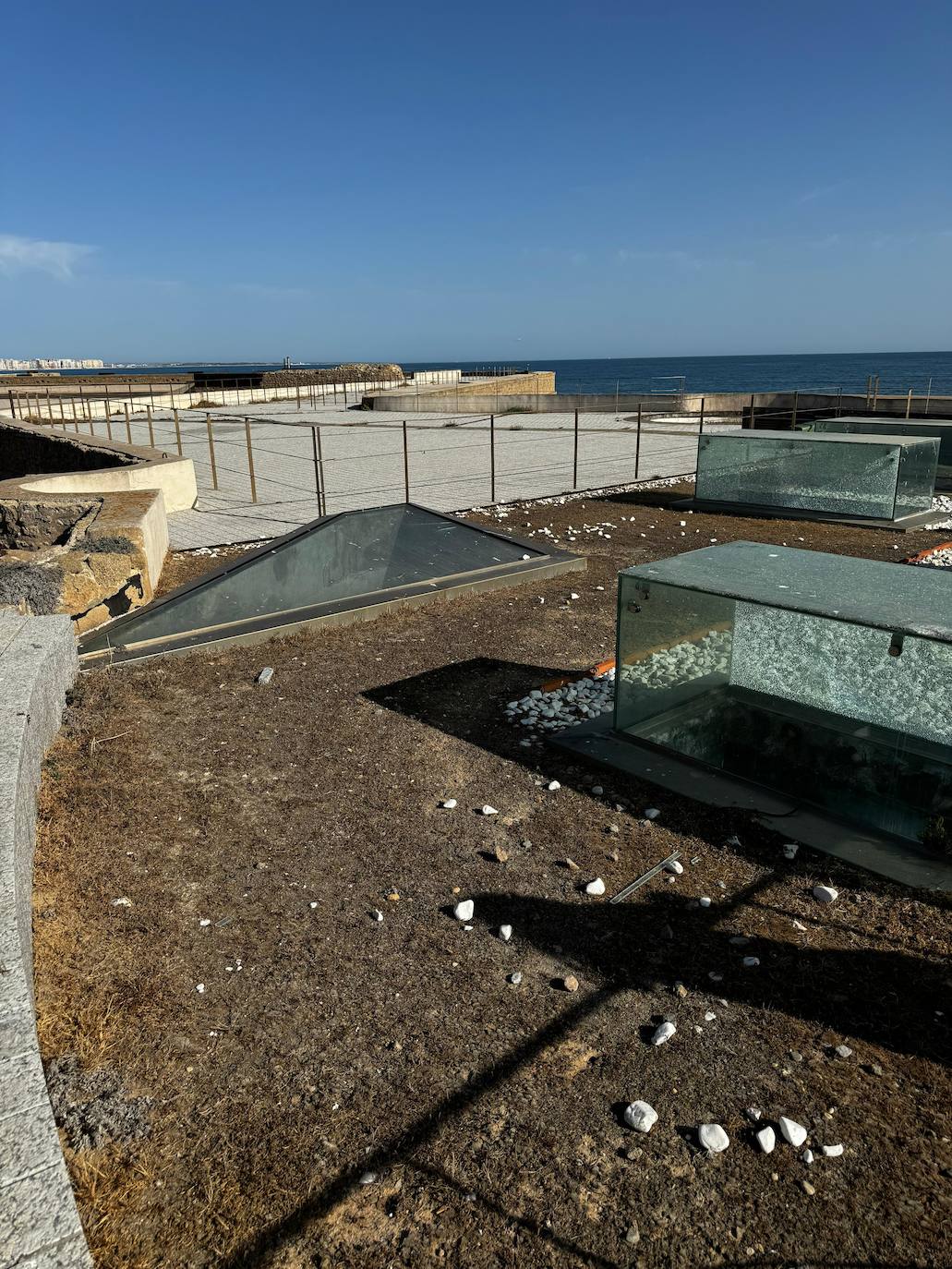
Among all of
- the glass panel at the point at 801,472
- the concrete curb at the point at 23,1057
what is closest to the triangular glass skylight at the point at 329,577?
the concrete curb at the point at 23,1057

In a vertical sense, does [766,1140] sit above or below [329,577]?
below

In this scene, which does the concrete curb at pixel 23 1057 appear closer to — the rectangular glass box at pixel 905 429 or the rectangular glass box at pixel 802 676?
the rectangular glass box at pixel 802 676

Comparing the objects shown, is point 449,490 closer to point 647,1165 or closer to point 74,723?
point 74,723

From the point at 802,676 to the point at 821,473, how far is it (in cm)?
923

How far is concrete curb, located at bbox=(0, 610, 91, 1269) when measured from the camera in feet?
6.50

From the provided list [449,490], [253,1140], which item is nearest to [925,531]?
[449,490]

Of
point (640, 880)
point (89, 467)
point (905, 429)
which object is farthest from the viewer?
point (905, 429)

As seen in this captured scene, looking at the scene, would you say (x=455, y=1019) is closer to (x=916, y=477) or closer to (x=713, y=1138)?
(x=713, y=1138)

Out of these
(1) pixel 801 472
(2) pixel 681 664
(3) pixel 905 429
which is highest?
(3) pixel 905 429

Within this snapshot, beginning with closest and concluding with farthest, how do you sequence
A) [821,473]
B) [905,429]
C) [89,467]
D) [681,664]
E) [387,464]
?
[681,664] < [821,473] < [89,467] < [905,429] < [387,464]

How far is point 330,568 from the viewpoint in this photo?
8.95 meters

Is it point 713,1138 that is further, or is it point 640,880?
point 640,880

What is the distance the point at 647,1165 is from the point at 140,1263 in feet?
4.65

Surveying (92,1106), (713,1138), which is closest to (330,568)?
(92,1106)
